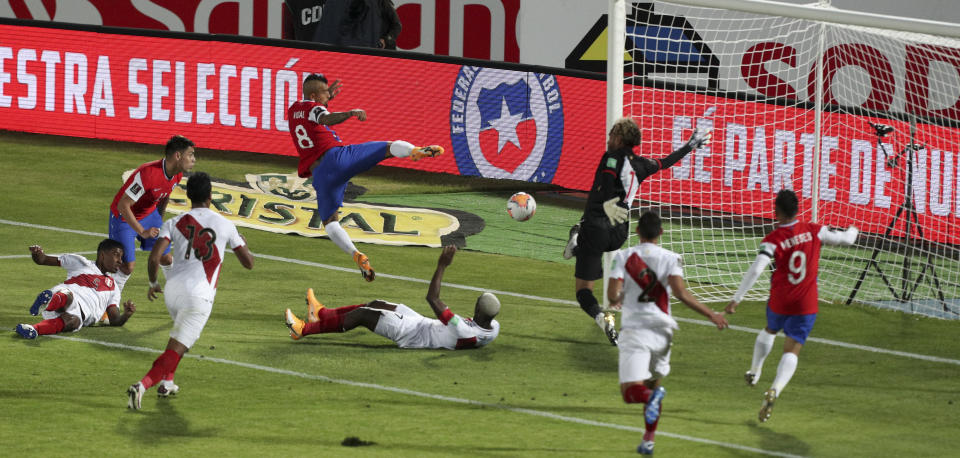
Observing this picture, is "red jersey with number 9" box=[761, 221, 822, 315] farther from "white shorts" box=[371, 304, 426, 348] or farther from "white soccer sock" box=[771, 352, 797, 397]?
"white shorts" box=[371, 304, 426, 348]

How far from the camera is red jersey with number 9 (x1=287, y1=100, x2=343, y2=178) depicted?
47.5 ft

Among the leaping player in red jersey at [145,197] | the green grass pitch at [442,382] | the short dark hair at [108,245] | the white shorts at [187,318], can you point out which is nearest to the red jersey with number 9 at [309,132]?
the leaping player in red jersey at [145,197]

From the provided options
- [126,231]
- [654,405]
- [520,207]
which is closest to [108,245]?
[126,231]

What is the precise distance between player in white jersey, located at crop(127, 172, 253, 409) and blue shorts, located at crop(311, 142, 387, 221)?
12.0 ft

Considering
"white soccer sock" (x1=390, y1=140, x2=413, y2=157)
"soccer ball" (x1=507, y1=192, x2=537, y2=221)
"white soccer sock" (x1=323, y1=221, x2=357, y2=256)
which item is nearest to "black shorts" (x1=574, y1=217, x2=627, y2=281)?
"soccer ball" (x1=507, y1=192, x2=537, y2=221)

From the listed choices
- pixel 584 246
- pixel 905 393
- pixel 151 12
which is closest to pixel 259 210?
pixel 584 246

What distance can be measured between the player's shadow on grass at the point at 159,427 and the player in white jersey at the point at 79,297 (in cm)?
259

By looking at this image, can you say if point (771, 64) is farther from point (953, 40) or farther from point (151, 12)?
point (151, 12)

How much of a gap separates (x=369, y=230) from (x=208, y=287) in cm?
792

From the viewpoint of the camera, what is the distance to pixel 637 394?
941 cm

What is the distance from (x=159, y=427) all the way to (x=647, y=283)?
3653 millimetres

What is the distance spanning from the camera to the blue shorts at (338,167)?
14391 mm

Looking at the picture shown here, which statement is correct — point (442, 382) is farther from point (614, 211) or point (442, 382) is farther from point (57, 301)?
point (57, 301)

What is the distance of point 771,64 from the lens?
21875mm
